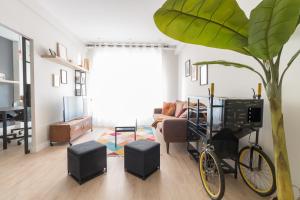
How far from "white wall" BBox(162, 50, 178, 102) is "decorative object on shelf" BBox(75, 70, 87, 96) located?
8.09 ft

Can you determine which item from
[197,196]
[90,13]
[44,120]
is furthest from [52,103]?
[197,196]

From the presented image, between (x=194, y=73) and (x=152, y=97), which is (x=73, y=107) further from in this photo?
(x=194, y=73)

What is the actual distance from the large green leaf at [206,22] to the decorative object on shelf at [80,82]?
4256 millimetres

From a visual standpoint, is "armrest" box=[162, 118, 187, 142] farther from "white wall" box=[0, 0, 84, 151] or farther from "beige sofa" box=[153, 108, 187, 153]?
"white wall" box=[0, 0, 84, 151]

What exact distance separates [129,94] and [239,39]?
449cm

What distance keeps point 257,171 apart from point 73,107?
3.67 metres

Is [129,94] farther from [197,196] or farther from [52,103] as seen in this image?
Result: [197,196]

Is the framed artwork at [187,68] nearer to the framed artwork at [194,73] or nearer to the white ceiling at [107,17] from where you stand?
the framed artwork at [194,73]

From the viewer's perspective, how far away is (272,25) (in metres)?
0.76

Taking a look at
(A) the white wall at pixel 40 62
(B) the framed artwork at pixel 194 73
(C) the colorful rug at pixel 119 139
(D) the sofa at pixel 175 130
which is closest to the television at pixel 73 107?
(A) the white wall at pixel 40 62

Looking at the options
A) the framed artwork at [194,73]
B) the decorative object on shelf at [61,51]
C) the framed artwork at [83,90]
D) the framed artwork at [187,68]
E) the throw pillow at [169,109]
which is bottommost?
the throw pillow at [169,109]

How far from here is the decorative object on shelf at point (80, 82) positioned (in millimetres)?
4676

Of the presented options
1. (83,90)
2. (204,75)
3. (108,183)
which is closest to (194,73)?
(204,75)

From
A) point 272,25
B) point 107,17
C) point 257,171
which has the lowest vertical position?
point 257,171
